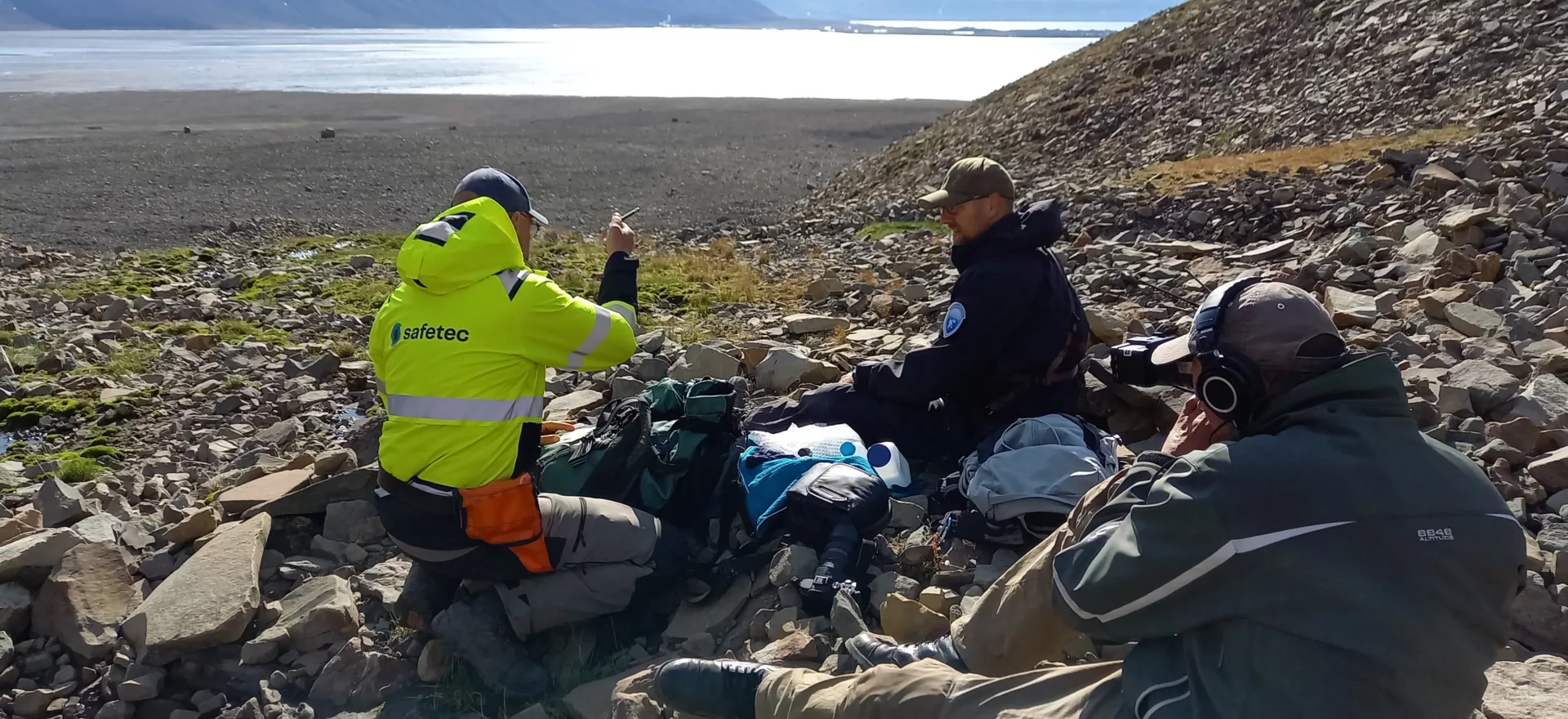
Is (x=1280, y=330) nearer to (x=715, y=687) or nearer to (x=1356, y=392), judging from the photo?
(x=1356, y=392)

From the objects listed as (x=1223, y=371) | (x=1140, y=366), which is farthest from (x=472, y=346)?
(x=1223, y=371)

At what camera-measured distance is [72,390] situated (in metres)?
8.49

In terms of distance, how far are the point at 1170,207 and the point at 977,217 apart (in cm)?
724

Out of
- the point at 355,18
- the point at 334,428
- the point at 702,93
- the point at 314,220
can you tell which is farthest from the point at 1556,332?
the point at 355,18

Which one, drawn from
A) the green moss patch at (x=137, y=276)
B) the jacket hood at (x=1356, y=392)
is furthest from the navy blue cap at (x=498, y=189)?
the green moss patch at (x=137, y=276)

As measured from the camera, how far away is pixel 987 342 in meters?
5.04

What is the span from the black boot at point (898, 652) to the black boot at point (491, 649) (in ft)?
4.67

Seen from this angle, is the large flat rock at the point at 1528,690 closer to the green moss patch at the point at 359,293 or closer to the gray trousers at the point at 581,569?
the gray trousers at the point at 581,569

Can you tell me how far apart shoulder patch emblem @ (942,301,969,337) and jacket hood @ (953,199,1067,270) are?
1.02 feet

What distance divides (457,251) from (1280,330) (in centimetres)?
283

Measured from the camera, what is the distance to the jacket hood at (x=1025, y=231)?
199 inches

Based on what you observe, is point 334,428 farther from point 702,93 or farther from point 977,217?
point 702,93

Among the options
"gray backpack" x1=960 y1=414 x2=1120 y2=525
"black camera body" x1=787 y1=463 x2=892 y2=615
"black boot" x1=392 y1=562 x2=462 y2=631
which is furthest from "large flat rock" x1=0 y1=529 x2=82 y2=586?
"gray backpack" x1=960 y1=414 x2=1120 y2=525

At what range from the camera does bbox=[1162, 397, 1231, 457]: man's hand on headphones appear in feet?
8.94
